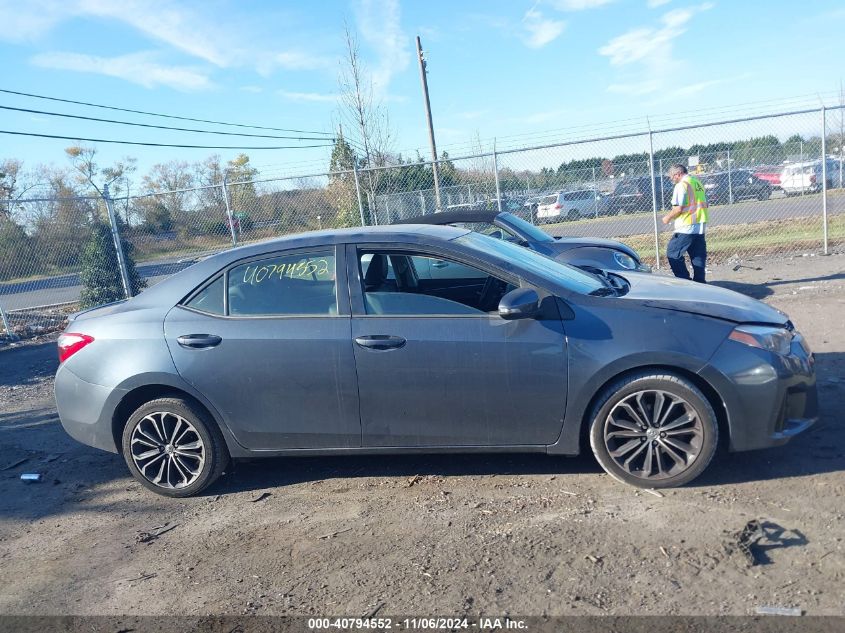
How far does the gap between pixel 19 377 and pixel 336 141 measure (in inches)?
371

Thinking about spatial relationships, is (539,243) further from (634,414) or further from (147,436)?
(147,436)

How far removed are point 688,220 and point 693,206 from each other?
0.65ft

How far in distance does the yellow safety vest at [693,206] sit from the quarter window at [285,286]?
657 cm

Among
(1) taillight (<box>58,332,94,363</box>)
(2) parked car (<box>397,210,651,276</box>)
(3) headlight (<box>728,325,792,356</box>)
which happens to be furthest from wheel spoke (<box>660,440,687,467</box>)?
(2) parked car (<box>397,210,651,276</box>)

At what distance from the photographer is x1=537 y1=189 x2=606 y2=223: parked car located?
16.2 m

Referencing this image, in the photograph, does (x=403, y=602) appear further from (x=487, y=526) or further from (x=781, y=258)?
(x=781, y=258)

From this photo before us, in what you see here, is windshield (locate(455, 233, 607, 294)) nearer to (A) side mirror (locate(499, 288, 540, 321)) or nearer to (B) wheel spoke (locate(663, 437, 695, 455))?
(A) side mirror (locate(499, 288, 540, 321))

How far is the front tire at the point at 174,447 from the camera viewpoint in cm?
442

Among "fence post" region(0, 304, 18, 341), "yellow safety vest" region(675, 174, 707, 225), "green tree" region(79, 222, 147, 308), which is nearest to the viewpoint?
"yellow safety vest" region(675, 174, 707, 225)

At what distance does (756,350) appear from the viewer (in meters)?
3.86

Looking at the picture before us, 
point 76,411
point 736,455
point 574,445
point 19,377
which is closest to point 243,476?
point 76,411

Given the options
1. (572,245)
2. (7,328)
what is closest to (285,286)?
(572,245)

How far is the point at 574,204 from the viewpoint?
1680 cm

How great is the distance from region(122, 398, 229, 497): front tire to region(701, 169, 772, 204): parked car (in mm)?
15322
